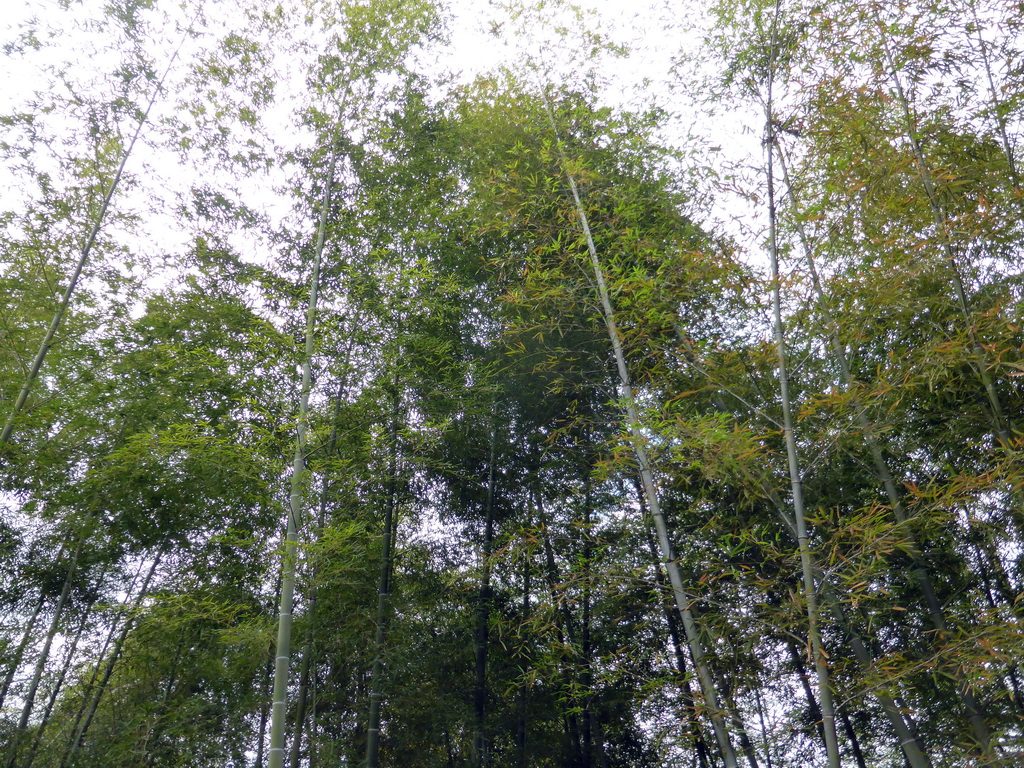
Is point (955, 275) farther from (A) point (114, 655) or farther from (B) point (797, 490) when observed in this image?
(A) point (114, 655)

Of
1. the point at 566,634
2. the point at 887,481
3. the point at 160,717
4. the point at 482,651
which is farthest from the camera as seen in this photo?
the point at 566,634

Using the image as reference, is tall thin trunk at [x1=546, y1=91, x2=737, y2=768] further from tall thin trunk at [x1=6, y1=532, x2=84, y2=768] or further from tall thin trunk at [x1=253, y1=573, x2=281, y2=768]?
tall thin trunk at [x1=6, y1=532, x2=84, y2=768]

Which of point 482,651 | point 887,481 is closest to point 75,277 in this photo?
point 482,651

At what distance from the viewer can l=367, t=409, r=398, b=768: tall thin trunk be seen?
4238 mm

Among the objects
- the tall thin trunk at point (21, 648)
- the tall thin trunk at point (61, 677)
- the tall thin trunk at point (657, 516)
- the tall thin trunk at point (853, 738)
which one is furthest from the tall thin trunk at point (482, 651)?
the tall thin trunk at point (21, 648)

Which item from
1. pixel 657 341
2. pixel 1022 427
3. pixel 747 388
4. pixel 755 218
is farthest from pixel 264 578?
pixel 1022 427

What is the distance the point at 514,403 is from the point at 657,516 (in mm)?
2402

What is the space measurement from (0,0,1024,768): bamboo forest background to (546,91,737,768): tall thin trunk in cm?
2

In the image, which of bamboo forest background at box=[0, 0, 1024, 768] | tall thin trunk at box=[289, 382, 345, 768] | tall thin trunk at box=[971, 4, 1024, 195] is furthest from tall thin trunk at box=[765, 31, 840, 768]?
tall thin trunk at box=[289, 382, 345, 768]

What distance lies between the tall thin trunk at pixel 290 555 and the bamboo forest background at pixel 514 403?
0.03 m

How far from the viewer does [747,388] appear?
3848 millimetres

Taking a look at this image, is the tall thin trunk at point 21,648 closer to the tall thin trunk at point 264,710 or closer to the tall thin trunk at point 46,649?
the tall thin trunk at point 46,649

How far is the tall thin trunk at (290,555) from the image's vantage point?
3309mm

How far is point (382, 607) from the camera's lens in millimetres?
4523
